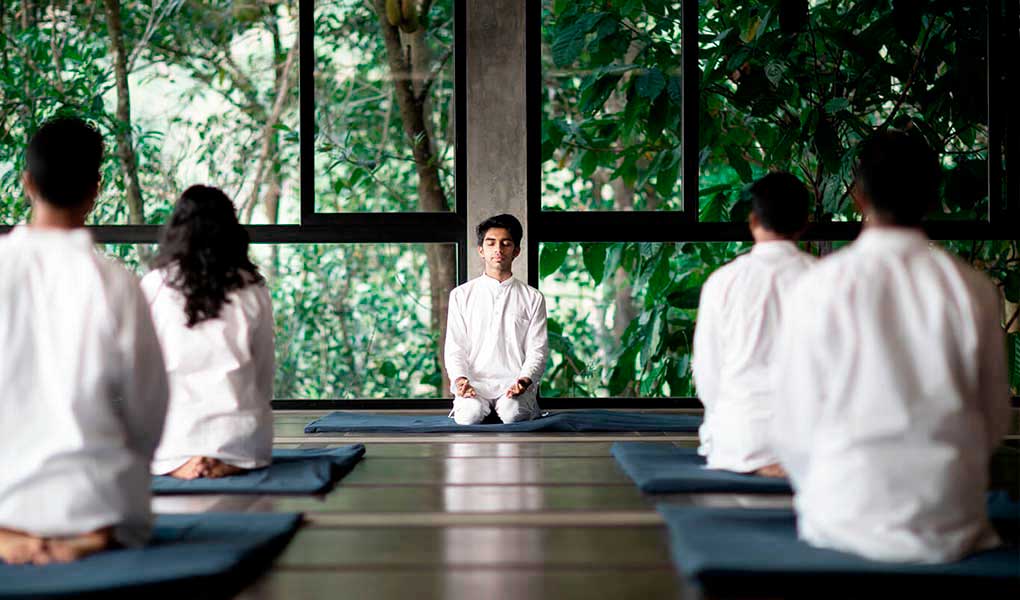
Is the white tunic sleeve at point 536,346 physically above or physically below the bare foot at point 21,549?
above

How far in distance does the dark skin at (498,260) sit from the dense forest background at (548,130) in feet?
2.78

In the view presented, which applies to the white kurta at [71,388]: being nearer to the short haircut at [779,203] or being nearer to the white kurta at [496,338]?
the short haircut at [779,203]

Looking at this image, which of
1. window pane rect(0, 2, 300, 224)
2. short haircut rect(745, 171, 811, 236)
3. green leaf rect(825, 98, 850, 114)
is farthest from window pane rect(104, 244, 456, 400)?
short haircut rect(745, 171, 811, 236)

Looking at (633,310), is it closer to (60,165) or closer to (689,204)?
(689,204)

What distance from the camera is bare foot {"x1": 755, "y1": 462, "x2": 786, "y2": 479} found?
3.46 metres

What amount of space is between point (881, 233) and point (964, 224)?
437cm

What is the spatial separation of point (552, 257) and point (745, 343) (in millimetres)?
2852

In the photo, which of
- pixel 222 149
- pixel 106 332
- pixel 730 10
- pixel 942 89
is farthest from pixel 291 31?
pixel 106 332

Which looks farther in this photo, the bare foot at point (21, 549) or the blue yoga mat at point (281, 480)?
the blue yoga mat at point (281, 480)

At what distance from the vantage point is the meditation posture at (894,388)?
2209 millimetres

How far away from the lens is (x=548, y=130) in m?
6.36

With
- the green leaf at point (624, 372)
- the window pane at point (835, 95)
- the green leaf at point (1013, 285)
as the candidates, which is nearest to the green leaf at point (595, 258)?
the green leaf at point (624, 372)

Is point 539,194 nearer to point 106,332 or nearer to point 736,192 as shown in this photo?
point 736,192

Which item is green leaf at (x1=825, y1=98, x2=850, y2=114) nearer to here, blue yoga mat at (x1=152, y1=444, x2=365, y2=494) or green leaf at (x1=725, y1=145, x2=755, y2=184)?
green leaf at (x1=725, y1=145, x2=755, y2=184)
